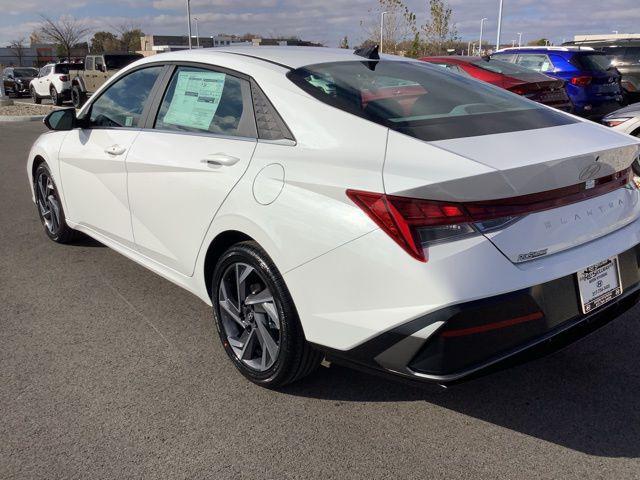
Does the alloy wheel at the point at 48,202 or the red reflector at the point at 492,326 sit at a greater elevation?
the red reflector at the point at 492,326

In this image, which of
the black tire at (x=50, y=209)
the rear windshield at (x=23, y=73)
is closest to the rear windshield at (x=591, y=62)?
the black tire at (x=50, y=209)

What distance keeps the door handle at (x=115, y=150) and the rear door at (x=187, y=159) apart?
0.15 metres

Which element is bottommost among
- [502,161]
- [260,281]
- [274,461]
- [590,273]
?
[274,461]

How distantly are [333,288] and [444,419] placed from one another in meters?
0.92

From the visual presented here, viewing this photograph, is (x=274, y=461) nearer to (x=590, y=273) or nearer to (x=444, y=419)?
(x=444, y=419)

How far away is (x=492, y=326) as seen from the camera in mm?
2271

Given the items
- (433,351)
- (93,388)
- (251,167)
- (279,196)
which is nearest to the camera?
(433,351)

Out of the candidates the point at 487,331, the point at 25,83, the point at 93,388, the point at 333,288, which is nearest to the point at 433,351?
the point at 487,331

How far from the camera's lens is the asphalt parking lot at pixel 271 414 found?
8.29 ft

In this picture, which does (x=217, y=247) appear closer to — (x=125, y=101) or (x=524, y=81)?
(x=125, y=101)

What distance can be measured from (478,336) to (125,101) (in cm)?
300

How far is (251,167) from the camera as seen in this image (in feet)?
9.51

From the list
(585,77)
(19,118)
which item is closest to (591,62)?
(585,77)

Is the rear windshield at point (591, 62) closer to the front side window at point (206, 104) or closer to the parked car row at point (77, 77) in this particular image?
the front side window at point (206, 104)
